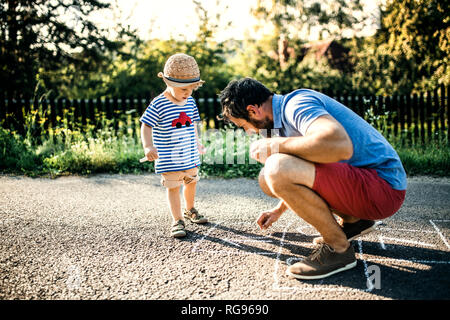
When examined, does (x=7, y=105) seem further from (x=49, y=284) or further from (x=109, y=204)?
(x=49, y=284)

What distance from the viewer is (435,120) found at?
7.07 m

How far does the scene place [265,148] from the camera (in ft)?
7.24

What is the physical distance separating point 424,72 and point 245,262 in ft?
31.4

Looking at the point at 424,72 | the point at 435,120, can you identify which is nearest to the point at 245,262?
the point at 435,120

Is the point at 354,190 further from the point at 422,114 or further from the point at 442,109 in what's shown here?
the point at 442,109

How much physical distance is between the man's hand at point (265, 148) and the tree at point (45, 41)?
883 centimetres

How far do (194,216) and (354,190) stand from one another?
5.25 ft

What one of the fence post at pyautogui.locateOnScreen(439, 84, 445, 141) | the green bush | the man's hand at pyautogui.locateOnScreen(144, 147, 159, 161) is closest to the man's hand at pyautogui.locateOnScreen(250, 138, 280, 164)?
the man's hand at pyautogui.locateOnScreen(144, 147, 159, 161)

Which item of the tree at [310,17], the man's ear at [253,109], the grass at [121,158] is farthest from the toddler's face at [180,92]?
the tree at [310,17]

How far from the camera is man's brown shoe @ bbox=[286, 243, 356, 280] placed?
211 cm

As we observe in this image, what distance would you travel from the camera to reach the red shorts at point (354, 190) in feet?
6.85

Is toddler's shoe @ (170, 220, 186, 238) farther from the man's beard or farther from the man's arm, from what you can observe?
the man's arm

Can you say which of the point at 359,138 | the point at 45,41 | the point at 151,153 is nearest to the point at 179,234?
the point at 151,153

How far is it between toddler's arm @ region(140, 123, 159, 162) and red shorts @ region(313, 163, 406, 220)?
4.58 ft
